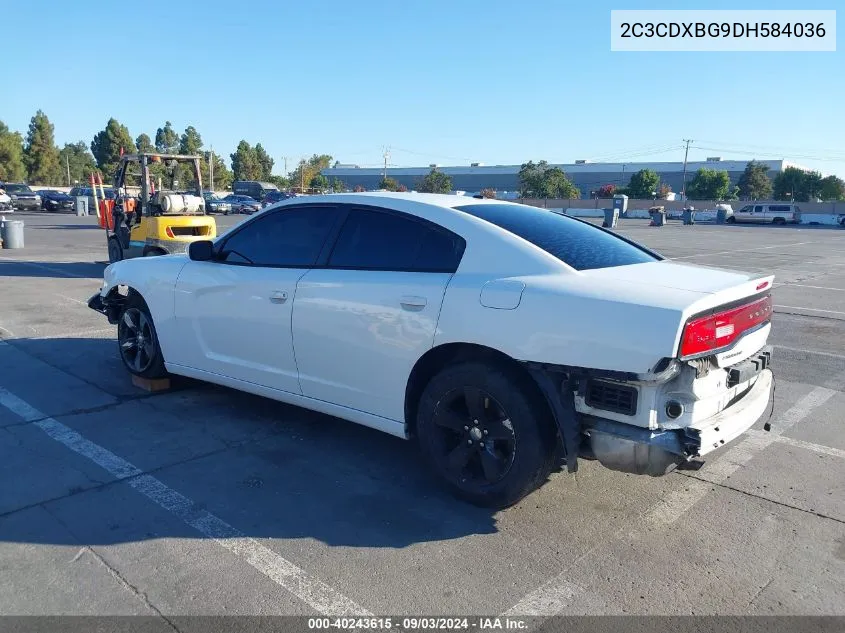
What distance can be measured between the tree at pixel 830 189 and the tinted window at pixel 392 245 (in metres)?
90.0

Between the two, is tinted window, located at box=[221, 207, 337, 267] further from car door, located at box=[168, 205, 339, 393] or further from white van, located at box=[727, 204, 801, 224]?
white van, located at box=[727, 204, 801, 224]

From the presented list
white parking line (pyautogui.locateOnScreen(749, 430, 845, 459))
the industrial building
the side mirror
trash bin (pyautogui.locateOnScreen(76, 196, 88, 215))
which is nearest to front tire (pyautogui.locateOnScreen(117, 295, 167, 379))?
the side mirror

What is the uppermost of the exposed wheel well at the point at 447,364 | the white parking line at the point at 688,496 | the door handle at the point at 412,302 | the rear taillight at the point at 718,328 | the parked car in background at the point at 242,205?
the parked car in background at the point at 242,205

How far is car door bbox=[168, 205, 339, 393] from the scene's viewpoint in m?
4.46

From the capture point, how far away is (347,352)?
410 centimetres

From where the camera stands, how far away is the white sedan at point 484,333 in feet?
10.4

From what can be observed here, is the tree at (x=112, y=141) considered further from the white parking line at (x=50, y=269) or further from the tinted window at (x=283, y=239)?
the tinted window at (x=283, y=239)

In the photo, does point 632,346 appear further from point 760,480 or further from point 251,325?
point 251,325

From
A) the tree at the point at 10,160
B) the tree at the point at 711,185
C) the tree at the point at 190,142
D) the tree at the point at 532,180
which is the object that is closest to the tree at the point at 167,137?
the tree at the point at 190,142

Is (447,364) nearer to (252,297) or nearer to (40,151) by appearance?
(252,297)

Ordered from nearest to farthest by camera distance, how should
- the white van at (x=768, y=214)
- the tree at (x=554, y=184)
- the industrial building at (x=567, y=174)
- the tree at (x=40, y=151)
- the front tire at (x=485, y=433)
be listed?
1. the front tire at (x=485, y=433)
2. the white van at (x=768, y=214)
3. the tree at (x=40, y=151)
4. the tree at (x=554, y=184)
5. the industrial building at (x=567, y=174)

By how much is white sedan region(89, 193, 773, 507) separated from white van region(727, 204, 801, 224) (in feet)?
181

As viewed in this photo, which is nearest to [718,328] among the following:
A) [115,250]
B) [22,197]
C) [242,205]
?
[115,250]

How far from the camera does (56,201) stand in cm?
4028
